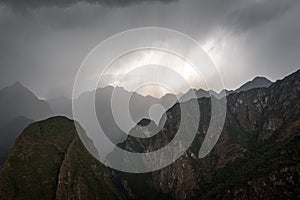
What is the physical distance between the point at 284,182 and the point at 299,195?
531 inches

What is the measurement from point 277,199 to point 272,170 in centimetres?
1949

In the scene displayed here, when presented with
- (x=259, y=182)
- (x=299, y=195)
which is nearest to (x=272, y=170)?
(x=259, y=182)

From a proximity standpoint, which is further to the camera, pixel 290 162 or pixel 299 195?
pixel 290 162

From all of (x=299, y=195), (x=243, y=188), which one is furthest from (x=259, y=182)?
(x=299, y=195)

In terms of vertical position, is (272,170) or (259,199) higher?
(272,170)

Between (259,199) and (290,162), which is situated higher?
(290,162)

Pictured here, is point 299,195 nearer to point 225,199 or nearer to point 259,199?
point 259,199

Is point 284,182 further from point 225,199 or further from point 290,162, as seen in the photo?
point 225,199

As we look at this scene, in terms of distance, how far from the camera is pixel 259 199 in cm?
19025

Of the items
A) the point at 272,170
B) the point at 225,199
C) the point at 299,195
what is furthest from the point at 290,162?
the point at 225,199

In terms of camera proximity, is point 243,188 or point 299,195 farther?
point 243,188

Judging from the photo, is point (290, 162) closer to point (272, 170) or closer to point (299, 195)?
point (272, 170)

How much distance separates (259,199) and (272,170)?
17508mm

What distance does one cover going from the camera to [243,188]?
652ft
